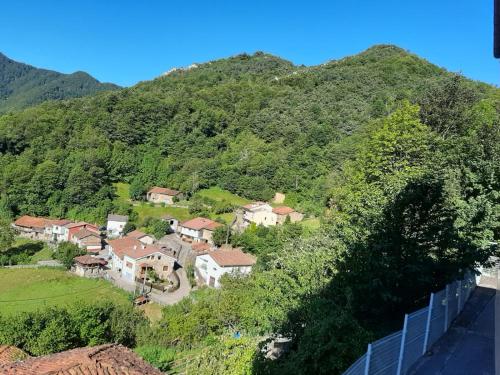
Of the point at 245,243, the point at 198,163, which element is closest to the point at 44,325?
the point at 245,243

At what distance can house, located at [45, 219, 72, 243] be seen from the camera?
52.5m

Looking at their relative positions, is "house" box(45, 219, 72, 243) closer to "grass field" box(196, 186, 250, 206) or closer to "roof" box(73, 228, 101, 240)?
"roof" box(73, 228, 101, 240)

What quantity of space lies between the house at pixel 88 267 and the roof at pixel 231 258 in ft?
41.9

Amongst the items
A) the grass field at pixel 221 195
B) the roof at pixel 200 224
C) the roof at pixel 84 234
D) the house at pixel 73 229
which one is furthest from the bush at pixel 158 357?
the grass field at pixel 221 195

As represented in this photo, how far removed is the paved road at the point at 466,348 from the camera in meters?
7.32

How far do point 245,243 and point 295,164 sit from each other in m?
20.8

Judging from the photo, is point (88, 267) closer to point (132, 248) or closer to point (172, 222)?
point (132, 248)

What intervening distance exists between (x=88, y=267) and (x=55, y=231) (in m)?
15.9

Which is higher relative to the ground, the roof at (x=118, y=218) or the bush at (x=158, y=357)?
the bush at (x=158, y=357)

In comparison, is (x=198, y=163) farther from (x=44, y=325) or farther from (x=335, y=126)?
(x=44, y=325)

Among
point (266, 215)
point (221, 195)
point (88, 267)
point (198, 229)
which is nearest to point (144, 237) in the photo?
point (198, 229)

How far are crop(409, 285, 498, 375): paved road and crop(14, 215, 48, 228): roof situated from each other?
56.7 metres

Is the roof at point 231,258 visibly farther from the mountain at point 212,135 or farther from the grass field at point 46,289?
the mountain at point 212,135

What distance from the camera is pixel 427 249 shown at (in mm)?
9047
